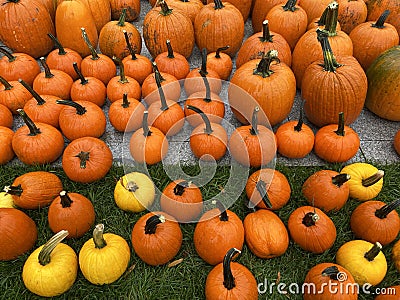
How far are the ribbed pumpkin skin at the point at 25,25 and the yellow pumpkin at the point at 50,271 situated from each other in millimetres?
2617

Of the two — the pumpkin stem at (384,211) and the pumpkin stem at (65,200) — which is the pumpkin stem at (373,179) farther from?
the pumpkin stem at (65,200)

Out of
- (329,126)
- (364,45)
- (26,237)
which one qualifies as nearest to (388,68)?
(364,45)

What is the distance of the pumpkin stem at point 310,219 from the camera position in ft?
7.32

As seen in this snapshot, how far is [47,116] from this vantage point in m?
3.03

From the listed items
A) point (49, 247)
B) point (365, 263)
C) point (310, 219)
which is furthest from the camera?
point (310, 219)

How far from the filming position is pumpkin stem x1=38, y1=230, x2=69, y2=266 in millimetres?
2018

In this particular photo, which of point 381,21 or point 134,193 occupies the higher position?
point 381,21

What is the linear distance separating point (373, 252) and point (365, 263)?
10 cm

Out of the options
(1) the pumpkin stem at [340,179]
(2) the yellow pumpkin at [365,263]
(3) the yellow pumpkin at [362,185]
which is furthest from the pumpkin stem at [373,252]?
(3) the yellow pumpkin at [362,185]

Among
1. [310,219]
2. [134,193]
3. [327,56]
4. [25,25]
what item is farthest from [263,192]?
[25,25]

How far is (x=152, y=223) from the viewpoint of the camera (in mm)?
2146

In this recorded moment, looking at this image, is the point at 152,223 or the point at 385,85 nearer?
the point at 152,223

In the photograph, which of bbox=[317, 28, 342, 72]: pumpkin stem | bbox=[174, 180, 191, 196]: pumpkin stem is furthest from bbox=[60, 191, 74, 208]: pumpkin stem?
bbox=[317, 28, 342, 72]: pumpkin stem

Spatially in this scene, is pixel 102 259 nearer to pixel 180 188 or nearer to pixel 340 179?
pixel 180 188
